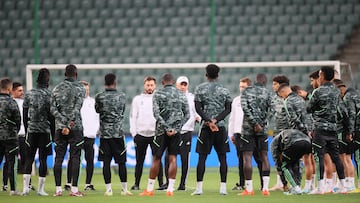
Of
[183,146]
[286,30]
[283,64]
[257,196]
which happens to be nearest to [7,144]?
[183,146]

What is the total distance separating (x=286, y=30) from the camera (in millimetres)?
29797

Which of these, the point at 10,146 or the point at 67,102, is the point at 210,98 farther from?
the point at 10,146

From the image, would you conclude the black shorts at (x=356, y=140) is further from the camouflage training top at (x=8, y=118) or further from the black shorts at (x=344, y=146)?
the camouflage training top at (x=8, y=118)

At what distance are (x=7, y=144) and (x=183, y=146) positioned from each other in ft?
10.9

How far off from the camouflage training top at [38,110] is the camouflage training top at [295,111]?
13.7ft

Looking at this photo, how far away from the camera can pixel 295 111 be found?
1584cm

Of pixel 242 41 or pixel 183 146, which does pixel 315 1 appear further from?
pixel 183 146

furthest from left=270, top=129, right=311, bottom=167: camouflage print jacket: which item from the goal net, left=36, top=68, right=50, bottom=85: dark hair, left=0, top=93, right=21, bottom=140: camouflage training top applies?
the goal net

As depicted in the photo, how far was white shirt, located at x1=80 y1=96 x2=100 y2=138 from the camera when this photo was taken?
18.6 metres

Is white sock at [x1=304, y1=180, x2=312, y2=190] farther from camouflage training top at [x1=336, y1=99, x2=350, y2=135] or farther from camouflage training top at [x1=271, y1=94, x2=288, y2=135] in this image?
camouflage training top at [x1=336, y1=99, x2=350, y2=135]

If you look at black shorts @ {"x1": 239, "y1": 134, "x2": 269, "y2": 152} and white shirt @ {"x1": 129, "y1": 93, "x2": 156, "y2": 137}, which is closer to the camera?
black shorts @ {"x1": 239, "y1": 134, "x2": 269, "y2": 152}

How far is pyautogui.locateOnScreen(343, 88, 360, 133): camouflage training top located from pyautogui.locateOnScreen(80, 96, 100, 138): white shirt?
507cm

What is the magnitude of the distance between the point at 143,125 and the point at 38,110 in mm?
2561

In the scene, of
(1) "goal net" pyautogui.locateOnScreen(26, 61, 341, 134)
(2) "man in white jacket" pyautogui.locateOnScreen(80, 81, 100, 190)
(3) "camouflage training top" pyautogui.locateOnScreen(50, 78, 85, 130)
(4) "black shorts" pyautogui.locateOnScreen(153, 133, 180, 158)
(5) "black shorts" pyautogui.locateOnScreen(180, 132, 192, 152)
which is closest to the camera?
(3) "camouflage training top" pyautogui.locateOnScreen(50, 78, 85, 130)
